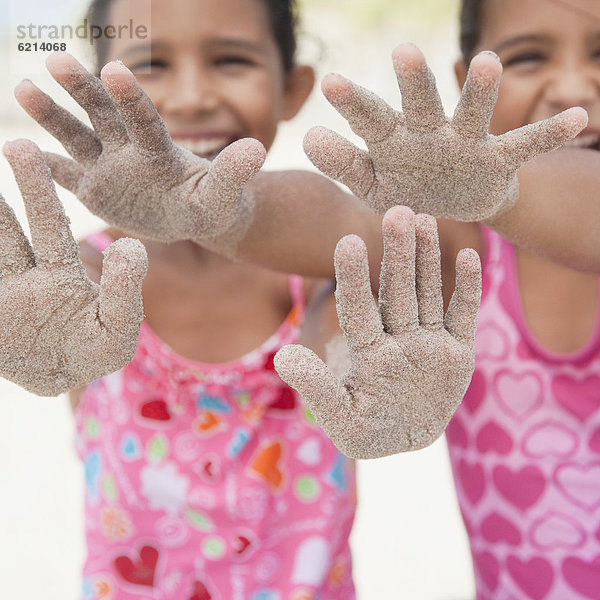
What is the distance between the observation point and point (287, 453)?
3.82ft

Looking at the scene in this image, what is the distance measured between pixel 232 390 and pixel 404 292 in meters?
0.61

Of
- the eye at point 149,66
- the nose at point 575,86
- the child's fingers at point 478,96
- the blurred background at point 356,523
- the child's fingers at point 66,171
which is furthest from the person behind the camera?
the blurred background at point 356,523

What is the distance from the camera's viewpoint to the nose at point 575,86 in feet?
2.98

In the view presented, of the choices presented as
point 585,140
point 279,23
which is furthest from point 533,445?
point 279,23

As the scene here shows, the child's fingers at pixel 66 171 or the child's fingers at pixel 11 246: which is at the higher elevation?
the child's fingers at pixel 66 171

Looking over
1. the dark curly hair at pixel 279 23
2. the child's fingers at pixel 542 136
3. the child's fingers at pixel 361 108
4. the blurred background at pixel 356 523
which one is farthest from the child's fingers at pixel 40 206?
the blurred background at pixel 356 523

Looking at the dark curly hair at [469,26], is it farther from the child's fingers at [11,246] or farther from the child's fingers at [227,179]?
the child's fingers at [11,246]

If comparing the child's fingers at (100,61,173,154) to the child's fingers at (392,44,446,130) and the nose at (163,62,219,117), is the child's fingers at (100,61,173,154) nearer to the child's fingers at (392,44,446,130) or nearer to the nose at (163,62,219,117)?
the child's fingers at (392,44,446,130)

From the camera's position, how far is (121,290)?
1.85ft

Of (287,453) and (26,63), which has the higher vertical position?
(26,63)

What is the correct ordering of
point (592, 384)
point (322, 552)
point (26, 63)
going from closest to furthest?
1. point (26, 63)
2. point (592, 384)
3. point (322, 552)

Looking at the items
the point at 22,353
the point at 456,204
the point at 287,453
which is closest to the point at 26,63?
the point at 22,353

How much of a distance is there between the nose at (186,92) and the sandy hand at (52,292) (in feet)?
1.58

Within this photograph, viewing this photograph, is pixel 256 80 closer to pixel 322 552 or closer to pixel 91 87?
pixel 91 87
